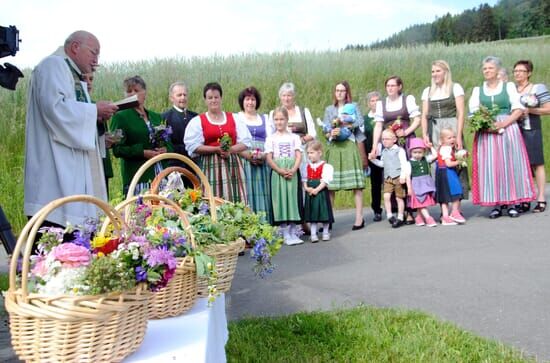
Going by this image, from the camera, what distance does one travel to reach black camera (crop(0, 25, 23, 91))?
16.4ft

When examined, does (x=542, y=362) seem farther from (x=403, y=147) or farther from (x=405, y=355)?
(x=403, y=147)

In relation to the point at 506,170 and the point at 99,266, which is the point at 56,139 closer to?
the point at 99,266

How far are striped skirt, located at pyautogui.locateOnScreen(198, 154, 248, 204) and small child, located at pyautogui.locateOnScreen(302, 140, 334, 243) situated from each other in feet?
3.75

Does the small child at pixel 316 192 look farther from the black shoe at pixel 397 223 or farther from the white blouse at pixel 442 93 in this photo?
the white blouse at pixel 442 93

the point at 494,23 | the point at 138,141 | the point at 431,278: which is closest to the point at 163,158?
the point at 431,278

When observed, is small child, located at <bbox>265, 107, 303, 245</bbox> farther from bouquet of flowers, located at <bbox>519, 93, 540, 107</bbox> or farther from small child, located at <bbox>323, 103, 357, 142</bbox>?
bouquet of flowers, located at <bbox>519, 93, 540, 107</bbox>

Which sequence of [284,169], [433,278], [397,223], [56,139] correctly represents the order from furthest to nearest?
[397,223] → [284,169] → [433,278] → [56,139]

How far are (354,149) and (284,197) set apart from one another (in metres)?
1.47

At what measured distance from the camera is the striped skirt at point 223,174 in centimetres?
848

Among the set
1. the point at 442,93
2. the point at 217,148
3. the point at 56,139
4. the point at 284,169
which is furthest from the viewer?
the point at 442,93

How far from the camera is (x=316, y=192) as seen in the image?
9328 millimetres

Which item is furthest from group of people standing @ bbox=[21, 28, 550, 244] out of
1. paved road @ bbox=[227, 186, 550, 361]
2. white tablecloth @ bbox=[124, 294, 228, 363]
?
white tablecloth @ bbox=[124, 294, 228, 363]

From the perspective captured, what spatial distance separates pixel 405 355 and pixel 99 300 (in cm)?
274

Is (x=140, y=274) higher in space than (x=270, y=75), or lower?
lower
